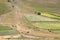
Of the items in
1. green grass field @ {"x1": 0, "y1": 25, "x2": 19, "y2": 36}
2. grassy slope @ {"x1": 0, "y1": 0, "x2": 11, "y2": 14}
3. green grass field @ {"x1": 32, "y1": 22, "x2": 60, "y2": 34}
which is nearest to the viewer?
green grass field @ {"x1": 0, "y1": 25, "x2": 19, "y2": 36}

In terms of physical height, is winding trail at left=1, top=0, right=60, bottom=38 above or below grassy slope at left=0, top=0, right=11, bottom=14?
below

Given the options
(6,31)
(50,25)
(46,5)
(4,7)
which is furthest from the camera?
(46,5)

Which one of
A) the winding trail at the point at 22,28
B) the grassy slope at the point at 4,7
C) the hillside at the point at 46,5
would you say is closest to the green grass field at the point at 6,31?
the winding trail at the point at 22,28

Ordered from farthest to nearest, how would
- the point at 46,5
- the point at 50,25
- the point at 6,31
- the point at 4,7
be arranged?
the point at 46,5 → the point at 4,7 → the point at 50,25 → the point at 6,31

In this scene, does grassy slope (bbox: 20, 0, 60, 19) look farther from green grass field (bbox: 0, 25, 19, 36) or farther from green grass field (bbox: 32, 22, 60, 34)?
green grass field (bbox: 0, 25, 19, 36)

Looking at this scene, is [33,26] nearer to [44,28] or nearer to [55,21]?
[44,28]

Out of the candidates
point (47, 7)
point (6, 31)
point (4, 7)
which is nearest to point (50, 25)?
point (47, 7)

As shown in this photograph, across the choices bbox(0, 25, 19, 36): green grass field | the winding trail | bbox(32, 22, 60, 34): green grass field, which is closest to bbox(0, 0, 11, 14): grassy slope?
the winding trail

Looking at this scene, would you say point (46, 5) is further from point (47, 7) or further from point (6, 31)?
point (6, 31)

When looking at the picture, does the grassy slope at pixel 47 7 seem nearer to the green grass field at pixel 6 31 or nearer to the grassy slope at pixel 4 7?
the grassy slope at pixel 4 7

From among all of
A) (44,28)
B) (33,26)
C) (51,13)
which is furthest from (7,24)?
(51,13)

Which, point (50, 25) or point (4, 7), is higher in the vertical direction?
point (4, 7)
